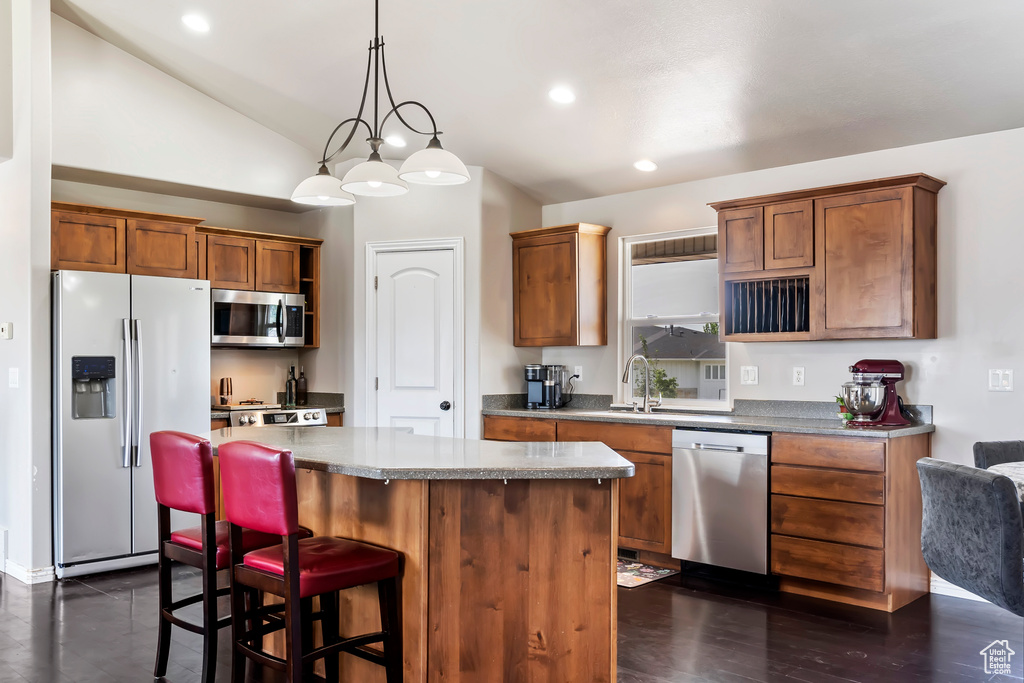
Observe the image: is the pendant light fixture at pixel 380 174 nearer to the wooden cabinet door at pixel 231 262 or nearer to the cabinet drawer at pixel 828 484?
the cabinet drawer at pixel 828 484

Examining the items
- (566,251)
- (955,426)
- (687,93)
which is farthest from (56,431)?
(955,426)

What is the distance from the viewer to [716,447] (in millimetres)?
4410

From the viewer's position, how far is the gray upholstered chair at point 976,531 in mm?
2246

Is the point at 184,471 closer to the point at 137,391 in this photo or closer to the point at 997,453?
the point at 137,391

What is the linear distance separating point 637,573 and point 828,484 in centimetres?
122

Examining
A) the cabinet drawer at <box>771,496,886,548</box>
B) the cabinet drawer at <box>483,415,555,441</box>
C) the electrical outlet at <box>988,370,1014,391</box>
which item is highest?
the electrical outlet at <box>988,370,1014,391</box>

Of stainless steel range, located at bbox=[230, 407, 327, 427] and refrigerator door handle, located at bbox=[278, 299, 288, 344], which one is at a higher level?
refrigerator door handle, located at bbox=[278, 299, 288, 344]

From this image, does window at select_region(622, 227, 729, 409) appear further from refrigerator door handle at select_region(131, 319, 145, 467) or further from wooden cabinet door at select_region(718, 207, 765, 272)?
refrigerator door handle at select_region(131, 319, 145, 467)

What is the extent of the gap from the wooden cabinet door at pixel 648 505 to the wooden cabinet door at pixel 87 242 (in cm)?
348

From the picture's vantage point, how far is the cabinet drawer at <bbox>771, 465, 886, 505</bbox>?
3.87 metres

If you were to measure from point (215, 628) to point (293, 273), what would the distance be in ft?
12.4

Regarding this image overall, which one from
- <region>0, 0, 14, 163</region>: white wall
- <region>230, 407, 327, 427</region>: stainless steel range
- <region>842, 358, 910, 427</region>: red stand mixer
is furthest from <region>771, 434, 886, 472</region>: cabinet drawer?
<region>0, 0, 14, 163</region>: white wall

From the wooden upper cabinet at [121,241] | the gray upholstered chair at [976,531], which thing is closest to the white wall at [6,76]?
the wooden upper cabinet at [121,241]

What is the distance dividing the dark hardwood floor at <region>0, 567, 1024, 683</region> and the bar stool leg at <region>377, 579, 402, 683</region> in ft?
2.92
